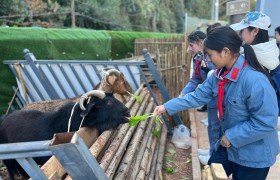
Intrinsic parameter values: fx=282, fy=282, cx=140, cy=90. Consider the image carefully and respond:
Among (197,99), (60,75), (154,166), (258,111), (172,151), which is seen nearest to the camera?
(258,111)

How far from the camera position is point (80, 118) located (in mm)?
3662

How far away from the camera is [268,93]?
88.8 inches

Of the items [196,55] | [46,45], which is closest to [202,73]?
[196,55]

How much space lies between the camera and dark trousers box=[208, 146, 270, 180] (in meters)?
2.59

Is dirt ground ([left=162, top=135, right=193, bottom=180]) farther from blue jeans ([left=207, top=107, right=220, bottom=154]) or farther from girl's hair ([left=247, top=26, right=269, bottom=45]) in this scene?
girl's hair ([left=247, top=26, right=269, bottom=45])

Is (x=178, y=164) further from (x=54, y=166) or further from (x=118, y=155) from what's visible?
(x=54, y=166)

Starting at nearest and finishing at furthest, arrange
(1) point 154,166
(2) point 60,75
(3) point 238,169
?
(3) point 238,169 < (1) point 154,166 < (2) point 60,75

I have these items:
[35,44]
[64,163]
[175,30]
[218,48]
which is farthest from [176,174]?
[175,30]

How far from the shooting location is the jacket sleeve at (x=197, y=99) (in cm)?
289

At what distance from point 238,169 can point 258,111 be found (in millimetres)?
702

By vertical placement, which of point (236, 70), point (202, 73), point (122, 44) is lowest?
point (122, 44)

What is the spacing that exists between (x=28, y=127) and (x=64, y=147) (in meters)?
2.84

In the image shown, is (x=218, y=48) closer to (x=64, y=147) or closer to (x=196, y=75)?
(x=64, y=147)

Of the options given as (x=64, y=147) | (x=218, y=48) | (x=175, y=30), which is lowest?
(x=175, y=30)
